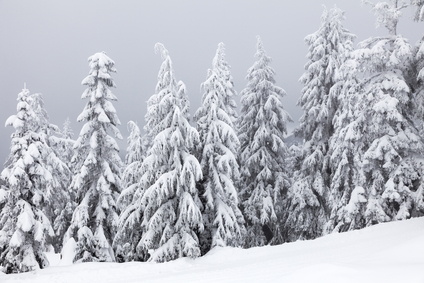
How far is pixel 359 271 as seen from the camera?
8.80m

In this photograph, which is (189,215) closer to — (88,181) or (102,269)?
A: (102,269)

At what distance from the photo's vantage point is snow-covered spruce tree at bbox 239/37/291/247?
2486cm

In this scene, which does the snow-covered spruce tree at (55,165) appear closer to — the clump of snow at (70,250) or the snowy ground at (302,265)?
the clump of snow at (70,250)

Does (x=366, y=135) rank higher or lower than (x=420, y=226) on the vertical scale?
higher

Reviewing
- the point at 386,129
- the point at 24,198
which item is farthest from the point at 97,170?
the point at 386,129

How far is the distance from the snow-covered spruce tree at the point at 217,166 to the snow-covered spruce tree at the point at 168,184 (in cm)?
89

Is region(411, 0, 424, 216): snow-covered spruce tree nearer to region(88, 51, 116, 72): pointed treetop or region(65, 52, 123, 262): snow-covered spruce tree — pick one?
region(65, 52, 123, 262): snow-covered spruce tree

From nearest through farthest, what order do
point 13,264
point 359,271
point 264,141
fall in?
point 359,271
point 13,264
point 264,141

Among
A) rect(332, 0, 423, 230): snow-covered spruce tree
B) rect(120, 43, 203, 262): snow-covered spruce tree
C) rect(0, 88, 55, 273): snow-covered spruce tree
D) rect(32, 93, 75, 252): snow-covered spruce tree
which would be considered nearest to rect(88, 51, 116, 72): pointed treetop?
rect(0, 88, 55, 273): snow-covered spruce tree

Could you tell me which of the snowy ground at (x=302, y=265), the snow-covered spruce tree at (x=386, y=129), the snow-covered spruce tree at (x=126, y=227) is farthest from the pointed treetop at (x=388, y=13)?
the snow-covered spruce tree at (x=126, y=227)

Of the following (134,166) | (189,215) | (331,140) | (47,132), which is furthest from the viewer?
(47,132)

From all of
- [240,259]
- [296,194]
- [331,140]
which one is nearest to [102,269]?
[240,259]

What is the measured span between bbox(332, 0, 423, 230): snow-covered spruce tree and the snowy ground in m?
1.37

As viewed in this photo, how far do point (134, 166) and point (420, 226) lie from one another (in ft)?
48.1
